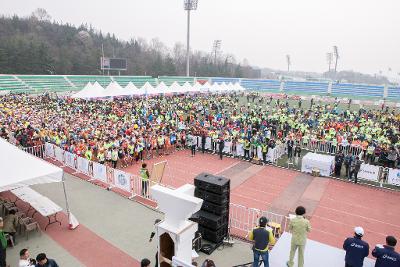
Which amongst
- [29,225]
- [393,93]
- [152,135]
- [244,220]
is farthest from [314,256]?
[393,93]

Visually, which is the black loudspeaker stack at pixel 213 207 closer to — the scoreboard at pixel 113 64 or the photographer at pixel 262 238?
the photographer at pixel 262 238

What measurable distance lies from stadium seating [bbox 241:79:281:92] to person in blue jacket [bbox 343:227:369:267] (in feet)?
205

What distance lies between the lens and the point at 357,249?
20.1 ft

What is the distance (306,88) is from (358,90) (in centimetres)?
982

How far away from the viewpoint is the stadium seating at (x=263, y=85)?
6706 centimetres

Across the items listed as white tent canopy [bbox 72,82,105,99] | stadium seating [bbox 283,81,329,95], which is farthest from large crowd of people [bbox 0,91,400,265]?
stadium seating [bbox 283,81,329,95]

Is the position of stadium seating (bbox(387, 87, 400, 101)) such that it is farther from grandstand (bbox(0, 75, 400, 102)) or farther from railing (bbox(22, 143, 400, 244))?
railing (bbox(22, 143, 400, 244))

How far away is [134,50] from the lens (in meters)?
107

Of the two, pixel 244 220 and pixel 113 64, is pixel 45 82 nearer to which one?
pixel 113 64

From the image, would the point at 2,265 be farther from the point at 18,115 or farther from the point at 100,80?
the point at 100,80

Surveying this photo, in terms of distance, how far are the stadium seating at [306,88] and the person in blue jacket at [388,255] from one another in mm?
59716

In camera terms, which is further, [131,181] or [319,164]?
[319,164]

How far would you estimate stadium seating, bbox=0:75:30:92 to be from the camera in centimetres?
4684

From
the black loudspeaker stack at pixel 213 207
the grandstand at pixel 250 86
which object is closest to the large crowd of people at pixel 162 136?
the black loudspeaker stack at pixel 213 207
